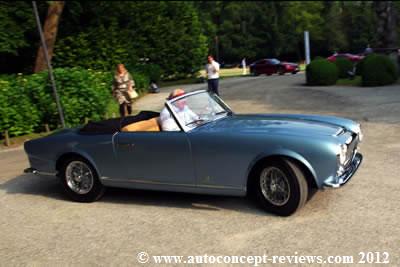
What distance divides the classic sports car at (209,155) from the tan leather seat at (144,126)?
12 mm

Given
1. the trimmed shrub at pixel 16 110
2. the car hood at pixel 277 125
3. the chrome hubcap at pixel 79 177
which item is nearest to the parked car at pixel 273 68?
the trimmed shrub at pixel 16 110

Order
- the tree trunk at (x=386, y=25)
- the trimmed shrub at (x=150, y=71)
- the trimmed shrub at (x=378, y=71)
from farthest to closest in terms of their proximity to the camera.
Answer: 1. the trimmed shrub at (x=150, y=71)
2. the tree trunk at (x=386, y=25)
3. the trimmed shrub at (x=378, y=71)

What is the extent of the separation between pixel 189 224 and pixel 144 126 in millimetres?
1529

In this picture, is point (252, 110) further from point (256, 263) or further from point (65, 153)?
point (256, 263)

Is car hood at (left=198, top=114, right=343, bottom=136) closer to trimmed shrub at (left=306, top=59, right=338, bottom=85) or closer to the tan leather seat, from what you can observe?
the tan leather seat

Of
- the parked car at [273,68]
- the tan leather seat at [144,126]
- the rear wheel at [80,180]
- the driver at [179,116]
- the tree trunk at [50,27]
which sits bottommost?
the parked car at [273,68]

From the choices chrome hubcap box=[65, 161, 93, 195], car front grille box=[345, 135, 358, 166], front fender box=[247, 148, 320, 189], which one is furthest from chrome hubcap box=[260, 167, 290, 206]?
chrome hubcap box=[65, 161, 93, 195]

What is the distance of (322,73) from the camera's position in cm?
1958

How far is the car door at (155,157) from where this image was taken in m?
5.47

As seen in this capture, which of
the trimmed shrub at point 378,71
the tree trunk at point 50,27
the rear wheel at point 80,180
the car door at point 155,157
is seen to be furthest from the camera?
the tree trunk at point 50,27

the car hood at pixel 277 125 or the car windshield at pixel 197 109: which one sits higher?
the car windshield at pixel 197 109

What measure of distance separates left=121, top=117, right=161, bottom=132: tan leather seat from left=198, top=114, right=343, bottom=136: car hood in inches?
28.1

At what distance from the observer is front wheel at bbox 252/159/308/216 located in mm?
4934

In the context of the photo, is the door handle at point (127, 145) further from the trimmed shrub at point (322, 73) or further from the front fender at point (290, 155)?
the trimmed shrub at point (322, 73)
